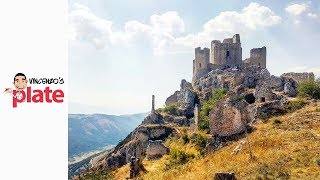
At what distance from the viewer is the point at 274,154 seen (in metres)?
24.0

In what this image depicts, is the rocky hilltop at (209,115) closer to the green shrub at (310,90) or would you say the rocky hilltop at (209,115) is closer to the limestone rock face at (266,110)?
the limestone rock face at (266,110)

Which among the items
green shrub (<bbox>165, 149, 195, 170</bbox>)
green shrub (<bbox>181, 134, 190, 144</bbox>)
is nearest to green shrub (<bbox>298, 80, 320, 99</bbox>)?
green shrub (<bbox>181, 134, 190, 144</bbox>)

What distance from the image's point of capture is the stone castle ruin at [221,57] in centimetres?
8362

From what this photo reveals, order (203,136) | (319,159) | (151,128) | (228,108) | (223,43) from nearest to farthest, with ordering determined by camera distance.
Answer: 1. (319,159)
2. (228,108)
3. (203,136)
4. (151,128)
5. (223,43)

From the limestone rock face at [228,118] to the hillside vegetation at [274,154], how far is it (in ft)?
4.60

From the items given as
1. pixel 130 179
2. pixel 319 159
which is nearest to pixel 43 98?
pixel 319 159

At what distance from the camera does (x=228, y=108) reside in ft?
114

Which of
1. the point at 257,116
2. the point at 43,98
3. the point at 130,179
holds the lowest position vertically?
the point at 130,179

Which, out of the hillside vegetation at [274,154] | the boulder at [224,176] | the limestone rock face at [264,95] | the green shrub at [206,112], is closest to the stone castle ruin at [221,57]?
the green shrub at [206,112]

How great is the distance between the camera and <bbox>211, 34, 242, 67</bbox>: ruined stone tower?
83.7 m

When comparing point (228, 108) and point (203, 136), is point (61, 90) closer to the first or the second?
point (228, 108)

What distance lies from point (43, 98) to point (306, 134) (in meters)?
20.8

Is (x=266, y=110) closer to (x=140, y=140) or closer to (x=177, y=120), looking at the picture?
(x=140, y=140)

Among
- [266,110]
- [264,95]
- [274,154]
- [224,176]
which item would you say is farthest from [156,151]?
[224,176]
